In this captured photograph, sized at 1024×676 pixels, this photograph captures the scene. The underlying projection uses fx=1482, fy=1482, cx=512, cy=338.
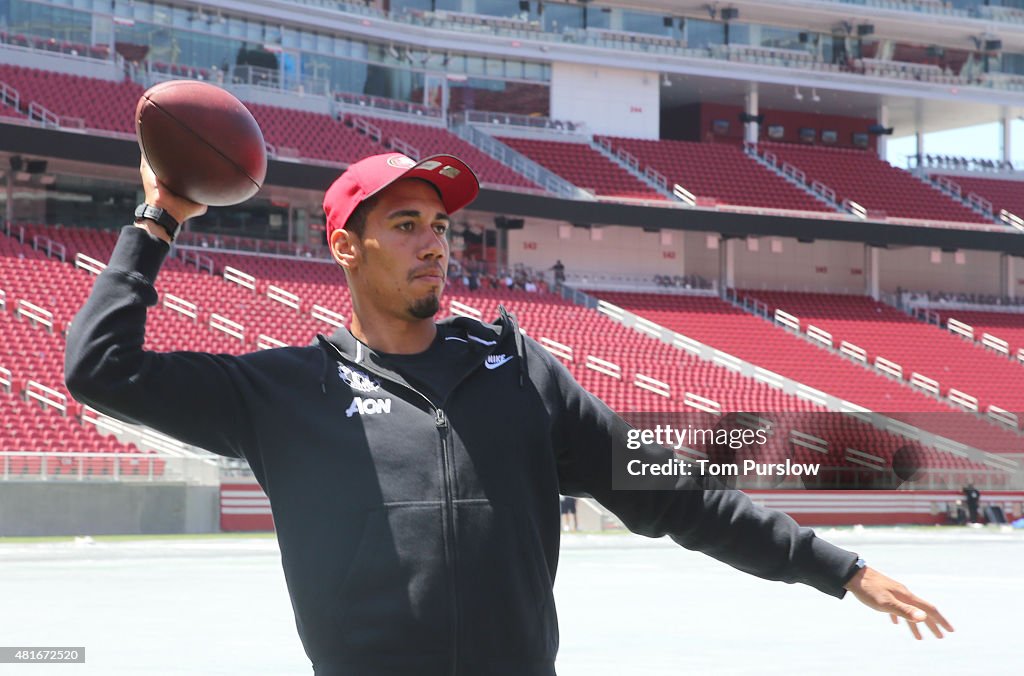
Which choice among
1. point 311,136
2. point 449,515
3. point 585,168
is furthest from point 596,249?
point 449,515

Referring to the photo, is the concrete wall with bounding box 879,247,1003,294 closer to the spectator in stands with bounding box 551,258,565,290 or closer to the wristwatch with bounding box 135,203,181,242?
the spectator in stands with bounding box 551,258,565,290

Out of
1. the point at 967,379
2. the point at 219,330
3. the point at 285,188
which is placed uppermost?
the point at 285,188

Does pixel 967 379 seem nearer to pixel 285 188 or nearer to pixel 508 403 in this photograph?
pixel 285 188

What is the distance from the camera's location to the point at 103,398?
9.59 feet

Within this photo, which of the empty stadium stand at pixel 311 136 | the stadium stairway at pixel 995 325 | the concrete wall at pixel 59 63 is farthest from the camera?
the stadium stairway at pixel 995 325

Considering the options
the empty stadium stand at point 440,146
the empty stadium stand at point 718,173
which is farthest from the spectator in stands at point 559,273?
the empty stadium stand at point 718,173

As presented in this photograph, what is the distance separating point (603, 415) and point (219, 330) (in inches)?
1098

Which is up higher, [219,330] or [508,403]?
[508,403]

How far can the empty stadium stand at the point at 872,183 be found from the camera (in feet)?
153

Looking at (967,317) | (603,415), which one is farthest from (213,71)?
(603,415)

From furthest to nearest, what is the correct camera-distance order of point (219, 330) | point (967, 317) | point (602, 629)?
point (967, 317) → point (219, 330) → point (602, 629)

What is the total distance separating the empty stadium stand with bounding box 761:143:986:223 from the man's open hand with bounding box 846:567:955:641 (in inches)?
1729

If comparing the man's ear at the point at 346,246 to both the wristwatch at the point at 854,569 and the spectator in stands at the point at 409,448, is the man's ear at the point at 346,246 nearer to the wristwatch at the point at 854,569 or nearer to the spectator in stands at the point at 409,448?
the spectator in stands at the point at 409,448

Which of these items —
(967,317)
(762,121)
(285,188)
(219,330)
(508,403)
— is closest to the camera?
(508,403)
